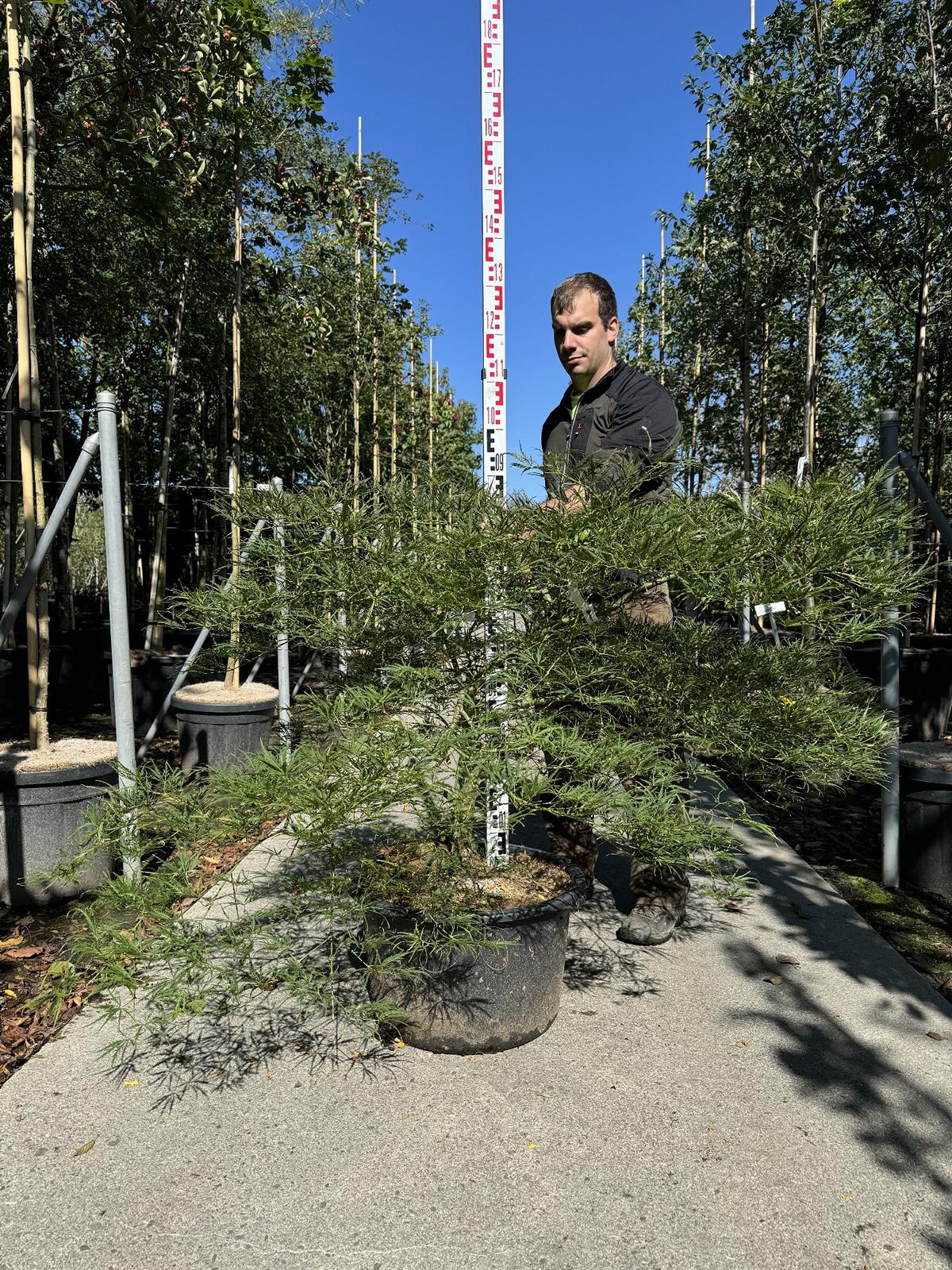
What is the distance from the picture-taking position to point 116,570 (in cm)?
296

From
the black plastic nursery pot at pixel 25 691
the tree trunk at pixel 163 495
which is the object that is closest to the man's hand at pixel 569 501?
the black plastic nursery pot at pixel 25 691

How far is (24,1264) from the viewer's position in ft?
4.92

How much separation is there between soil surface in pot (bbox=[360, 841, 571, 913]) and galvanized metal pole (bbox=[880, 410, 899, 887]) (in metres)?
1.62

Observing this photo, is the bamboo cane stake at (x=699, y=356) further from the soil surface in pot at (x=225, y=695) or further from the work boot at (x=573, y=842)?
the soil surface in pot at (x=225, y=695)

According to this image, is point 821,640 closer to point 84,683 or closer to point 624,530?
point 624,530

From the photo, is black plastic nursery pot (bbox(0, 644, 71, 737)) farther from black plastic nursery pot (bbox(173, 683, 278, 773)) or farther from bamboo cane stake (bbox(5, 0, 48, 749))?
bamboo cane stake (bbox(5, 0, 48, 749))

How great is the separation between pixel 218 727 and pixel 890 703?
3.67 metres

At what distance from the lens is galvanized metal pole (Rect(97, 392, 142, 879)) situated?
2870 millimetres

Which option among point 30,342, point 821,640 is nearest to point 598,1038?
point 821,640

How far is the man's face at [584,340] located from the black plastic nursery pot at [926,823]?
7.10 feet

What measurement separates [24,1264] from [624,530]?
1.78m

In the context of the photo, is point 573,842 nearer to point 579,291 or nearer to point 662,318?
point 579,291

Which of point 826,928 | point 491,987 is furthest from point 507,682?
point 826,928

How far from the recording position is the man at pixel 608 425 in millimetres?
2193
